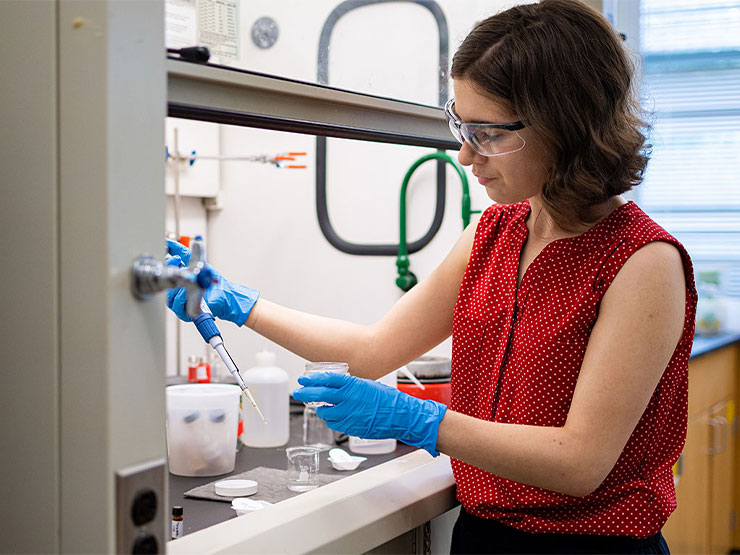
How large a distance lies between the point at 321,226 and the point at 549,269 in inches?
47.4

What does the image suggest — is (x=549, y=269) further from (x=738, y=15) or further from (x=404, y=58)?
(x=738, y=15)

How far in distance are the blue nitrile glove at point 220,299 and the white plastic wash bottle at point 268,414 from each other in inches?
11.5

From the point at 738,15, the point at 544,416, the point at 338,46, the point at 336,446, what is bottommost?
the point at 336,446

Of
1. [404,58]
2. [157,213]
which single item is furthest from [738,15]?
[157,213]

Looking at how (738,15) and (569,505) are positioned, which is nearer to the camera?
(569,505)

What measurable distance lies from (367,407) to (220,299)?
0.37m

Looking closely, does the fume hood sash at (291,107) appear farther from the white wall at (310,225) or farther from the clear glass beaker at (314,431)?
the white wall at (310,225)

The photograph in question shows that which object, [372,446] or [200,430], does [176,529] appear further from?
[372,446]

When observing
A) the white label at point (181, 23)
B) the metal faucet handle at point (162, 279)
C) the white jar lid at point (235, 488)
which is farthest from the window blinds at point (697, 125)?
the metal faucet handle at point (162, 279)

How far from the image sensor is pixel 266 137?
7.98 ft

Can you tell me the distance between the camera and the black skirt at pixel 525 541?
1.20 metres

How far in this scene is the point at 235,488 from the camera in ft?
4.38

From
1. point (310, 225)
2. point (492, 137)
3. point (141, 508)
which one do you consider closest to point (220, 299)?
point (492, 137)

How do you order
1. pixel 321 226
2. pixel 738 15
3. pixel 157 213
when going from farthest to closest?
pixel 738 15 < pixel 321 226 < pixel 157 213
